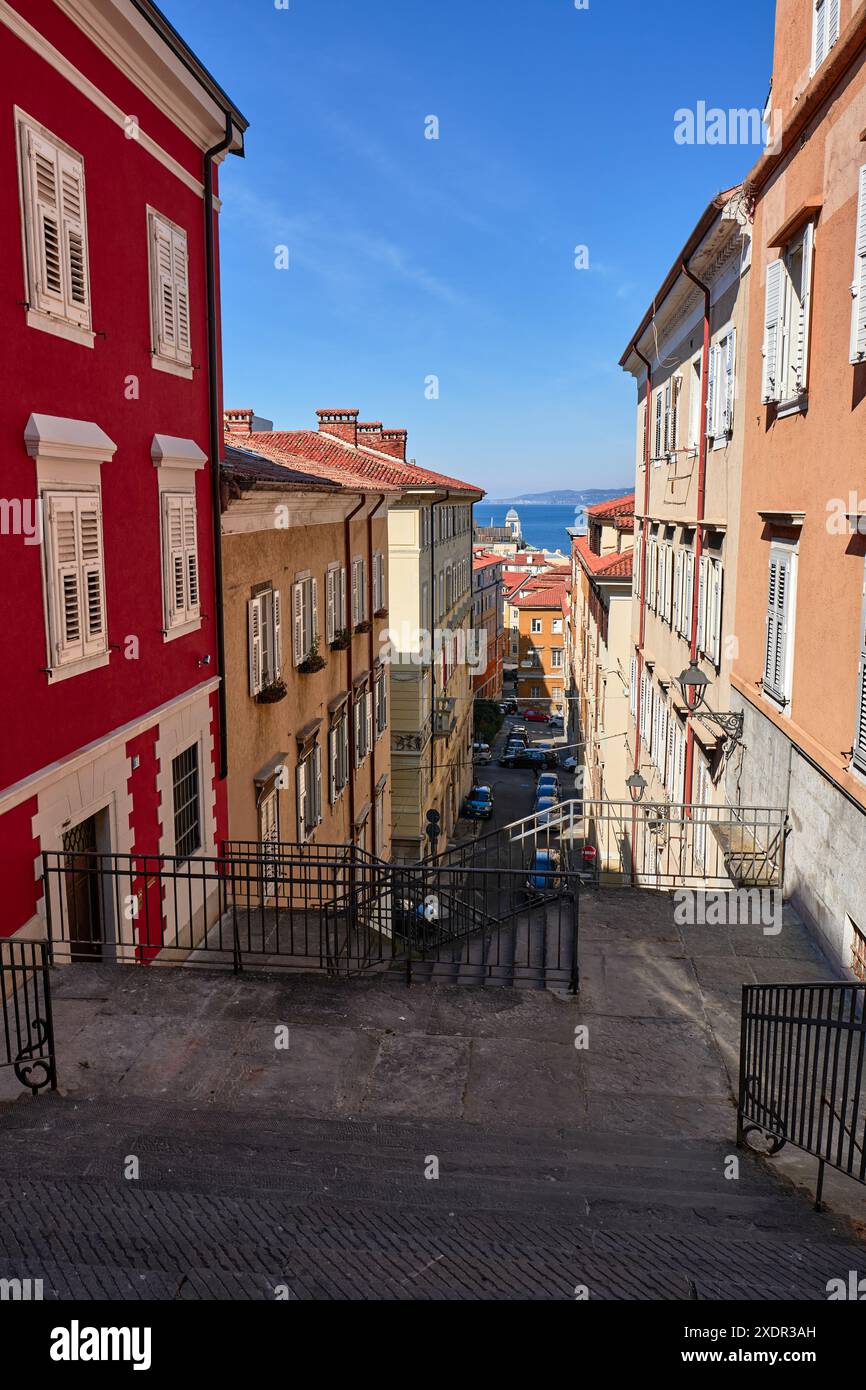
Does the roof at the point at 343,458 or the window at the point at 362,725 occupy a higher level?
the roof at the point at 343,458

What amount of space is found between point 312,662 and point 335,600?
2.92m

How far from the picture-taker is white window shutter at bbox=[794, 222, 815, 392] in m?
10.6

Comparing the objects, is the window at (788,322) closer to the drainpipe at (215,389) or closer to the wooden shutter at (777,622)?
the wooden shutter at (777,622)

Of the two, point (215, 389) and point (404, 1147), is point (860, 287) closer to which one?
point (215, 389)

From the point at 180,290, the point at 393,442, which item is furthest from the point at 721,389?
the point at 393,442

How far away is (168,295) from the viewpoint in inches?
451

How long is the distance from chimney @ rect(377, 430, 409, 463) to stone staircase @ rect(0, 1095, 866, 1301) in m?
31.8

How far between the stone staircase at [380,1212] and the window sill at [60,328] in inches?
249

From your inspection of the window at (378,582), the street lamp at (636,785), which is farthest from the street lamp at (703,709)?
the window at (378,582)

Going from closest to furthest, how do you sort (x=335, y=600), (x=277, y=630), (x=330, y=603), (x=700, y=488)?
1. (x=277, y=630)
2. (x=700, y=488)
3. (x=330, y=603)
4. (x=335, y=600)

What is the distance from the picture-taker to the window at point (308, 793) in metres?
17.6

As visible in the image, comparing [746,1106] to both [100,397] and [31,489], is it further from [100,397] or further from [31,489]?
[100,397]

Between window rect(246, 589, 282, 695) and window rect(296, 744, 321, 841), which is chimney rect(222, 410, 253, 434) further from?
window rect(246, 589, 282, 695)

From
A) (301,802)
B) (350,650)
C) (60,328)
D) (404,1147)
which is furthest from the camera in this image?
(350,650)
